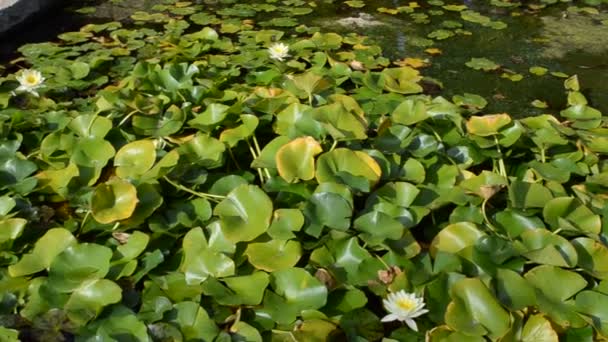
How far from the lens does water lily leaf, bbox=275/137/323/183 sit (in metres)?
1.51

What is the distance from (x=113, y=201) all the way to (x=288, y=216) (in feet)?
1.30

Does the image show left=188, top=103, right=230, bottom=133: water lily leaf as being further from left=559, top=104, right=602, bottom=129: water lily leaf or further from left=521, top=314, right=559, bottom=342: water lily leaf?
left=559, top=104, right=602, bottom=129: water lily leaf

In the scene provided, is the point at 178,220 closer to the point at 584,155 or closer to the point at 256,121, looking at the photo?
the point at 256,121

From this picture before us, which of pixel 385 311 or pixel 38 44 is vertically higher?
pixel 38 44

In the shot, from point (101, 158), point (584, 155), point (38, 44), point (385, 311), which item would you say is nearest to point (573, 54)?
point (584, 155)

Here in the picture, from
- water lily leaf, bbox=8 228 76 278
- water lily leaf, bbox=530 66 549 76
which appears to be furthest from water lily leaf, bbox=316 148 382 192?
water lily leaf, bbox=530 66 549 76

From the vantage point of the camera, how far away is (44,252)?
4.53 feet

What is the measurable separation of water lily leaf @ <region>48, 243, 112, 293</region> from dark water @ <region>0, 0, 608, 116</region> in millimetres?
1450

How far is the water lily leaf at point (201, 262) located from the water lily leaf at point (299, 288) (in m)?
0.10

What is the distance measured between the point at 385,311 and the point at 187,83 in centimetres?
100

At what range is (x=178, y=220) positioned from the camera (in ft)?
4.85

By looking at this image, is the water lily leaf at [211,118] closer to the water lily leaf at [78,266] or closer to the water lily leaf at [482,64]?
the water lily leaf at [78,266]

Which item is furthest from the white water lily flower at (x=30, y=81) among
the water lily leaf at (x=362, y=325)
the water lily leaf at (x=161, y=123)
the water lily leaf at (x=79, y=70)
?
the water lily leaf at (x=362, y=325)

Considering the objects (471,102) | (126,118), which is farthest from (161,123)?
(471,102)
